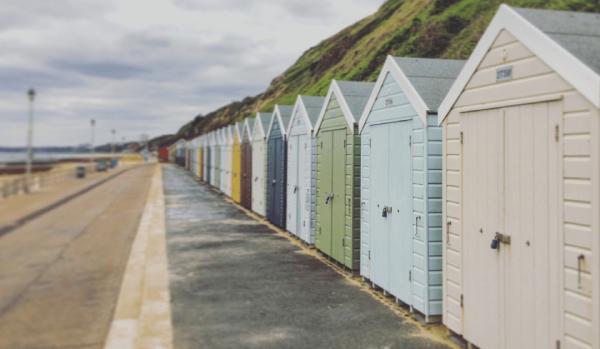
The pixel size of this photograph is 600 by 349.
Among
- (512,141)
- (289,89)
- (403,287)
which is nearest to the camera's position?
(512,141)

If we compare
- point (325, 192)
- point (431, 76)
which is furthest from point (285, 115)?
point (431, 76)

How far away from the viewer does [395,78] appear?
24.5 ft

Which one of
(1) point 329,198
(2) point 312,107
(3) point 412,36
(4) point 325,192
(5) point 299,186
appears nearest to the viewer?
(1) point 329,198

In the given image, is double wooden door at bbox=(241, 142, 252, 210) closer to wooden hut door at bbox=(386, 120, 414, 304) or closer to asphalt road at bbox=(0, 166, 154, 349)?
asphalt road at bbox=(0, 166, 154, 349)

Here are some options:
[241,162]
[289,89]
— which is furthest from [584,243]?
[289,89]

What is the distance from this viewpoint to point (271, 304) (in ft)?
24.1

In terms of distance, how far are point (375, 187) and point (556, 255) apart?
4.04m

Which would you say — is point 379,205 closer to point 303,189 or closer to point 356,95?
point 356,95

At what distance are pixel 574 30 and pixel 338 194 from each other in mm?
5835

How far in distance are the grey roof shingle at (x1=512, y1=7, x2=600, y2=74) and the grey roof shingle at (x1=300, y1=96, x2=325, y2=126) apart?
7.51 metres

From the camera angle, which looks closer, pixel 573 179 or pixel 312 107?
pixel 573 179

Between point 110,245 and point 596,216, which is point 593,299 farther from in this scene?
point 110,245

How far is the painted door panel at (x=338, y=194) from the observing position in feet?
31.5

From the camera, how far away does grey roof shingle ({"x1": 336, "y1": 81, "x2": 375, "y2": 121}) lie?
31.0 ft
